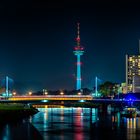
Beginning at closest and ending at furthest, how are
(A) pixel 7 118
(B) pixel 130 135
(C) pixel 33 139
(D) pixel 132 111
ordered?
(C) pixel 33 139, (B) pixel 130 135, (A) pixel 7 118, (D) pixel 132 111

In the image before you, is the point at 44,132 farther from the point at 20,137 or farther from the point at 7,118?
the point at 7,118

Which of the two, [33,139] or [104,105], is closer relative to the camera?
[33,139]

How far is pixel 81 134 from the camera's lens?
7931 centimetres

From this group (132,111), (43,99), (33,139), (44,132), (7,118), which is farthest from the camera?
(43,99)

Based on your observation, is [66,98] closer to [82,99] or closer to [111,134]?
[82,99]

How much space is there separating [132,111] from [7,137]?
235 feet

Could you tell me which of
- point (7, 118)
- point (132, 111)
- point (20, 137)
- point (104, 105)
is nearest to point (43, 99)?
point (104, 105)

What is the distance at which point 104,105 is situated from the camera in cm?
17175

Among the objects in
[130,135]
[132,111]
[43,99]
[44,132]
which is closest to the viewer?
[130,135]

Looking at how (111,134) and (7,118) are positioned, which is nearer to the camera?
(111,134)

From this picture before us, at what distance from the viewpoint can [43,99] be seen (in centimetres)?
16300

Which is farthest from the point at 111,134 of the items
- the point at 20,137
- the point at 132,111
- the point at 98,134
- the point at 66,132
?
the point at 132,111

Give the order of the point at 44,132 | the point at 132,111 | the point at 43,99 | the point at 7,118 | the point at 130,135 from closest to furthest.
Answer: the point at 130,135 → the point at 44,132 → the point at 7,118 → the point at 132,111 → the point at 43,99

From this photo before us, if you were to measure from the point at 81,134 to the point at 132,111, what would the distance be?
2459 inches
